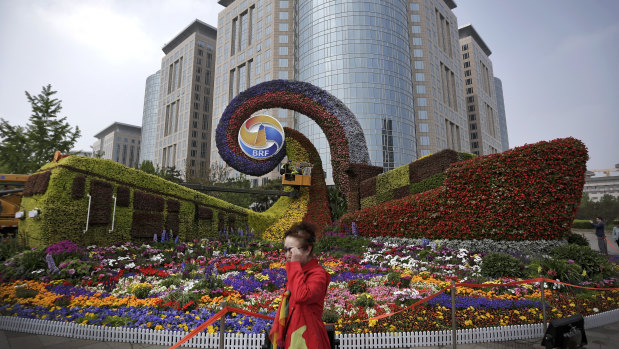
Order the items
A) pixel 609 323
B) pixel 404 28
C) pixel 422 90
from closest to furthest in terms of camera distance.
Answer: pixel 609 323 → pixel 404 28 → pixel 422 90

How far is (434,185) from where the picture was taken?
38.8 ft

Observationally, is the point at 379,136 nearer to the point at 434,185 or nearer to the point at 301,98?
the point at 301,98

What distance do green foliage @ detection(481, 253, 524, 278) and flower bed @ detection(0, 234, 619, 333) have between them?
230 millimetres

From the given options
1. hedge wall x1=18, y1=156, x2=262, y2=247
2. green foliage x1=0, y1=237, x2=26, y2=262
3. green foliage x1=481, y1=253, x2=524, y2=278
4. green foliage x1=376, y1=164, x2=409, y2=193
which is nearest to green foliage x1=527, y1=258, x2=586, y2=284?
green foliage x1=481, y1=253, x2=524, y2=278

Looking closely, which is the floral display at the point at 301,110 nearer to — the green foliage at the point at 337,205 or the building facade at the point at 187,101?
the green foliage at the point at 337,205

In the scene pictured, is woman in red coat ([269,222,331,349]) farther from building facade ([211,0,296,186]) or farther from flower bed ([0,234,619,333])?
building facade ([211,0,296,186])

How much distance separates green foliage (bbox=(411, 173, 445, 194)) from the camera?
11.6 metres

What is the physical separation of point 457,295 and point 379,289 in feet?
5.00

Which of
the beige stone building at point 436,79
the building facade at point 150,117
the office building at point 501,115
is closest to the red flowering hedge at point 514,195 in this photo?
the beige stone building at point 436,79

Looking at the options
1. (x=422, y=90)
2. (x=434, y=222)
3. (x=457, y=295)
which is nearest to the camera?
(x=457, y=295)

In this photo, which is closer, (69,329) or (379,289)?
(69,329)

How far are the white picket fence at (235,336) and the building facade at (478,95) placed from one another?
80.6 meters

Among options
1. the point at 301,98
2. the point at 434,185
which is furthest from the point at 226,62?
→ the point at 434,185

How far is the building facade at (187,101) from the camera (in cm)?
7488
